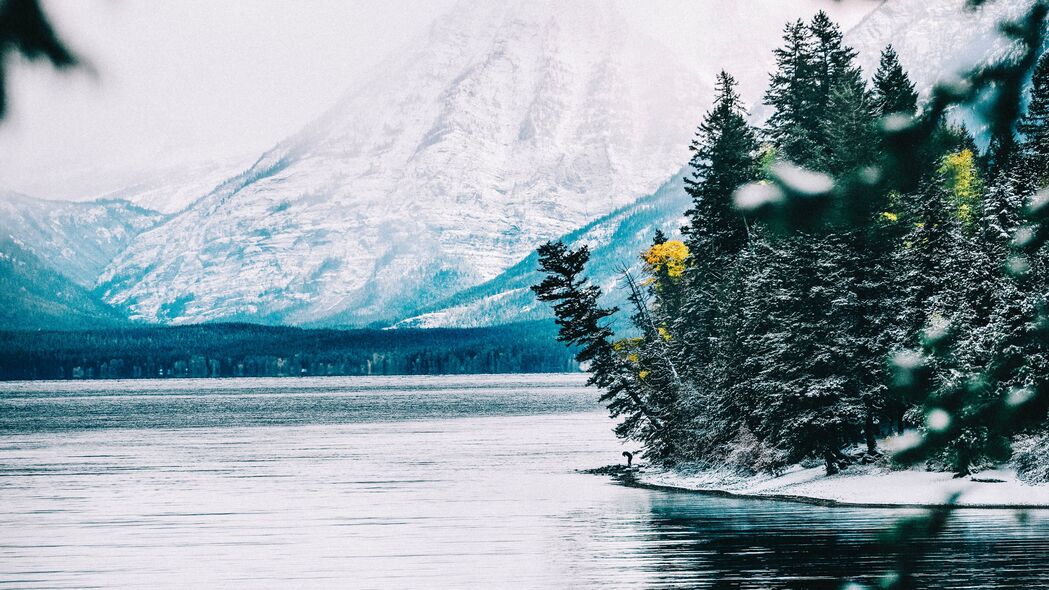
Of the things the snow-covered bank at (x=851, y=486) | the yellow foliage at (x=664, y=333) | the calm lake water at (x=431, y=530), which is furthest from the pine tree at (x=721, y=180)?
the calm lake water at (x=431, y=530)

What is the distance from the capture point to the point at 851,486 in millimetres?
55031

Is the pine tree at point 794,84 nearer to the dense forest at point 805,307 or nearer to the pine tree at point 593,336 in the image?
the dense forest at point 805,307

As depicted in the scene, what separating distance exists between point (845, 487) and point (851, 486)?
26cm

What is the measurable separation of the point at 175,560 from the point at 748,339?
27817 mm

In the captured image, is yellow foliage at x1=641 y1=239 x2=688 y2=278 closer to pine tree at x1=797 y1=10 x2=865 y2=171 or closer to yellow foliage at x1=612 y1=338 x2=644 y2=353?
yellow foliage at x1=612 y1=338 x2=644 y2=353

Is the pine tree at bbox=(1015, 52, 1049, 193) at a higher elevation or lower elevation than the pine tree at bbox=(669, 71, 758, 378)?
lower

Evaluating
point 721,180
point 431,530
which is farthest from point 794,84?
point 431,530

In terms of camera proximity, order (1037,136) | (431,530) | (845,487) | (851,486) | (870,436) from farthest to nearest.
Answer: (870,436)
(845,487)
(851,486)
(431,530)
(1037,136)

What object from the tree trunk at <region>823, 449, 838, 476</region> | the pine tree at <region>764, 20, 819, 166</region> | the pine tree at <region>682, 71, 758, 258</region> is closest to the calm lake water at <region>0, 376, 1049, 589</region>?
the tree trunk at <region>823, 449, 838, 476</region>

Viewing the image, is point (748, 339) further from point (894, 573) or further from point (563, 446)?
point (894, 573)

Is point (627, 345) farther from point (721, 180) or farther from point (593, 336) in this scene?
point (721, 180)

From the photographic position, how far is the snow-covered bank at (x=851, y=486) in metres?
47.6

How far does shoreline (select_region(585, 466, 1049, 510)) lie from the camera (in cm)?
4762

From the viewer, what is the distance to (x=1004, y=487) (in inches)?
1850
